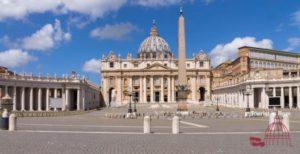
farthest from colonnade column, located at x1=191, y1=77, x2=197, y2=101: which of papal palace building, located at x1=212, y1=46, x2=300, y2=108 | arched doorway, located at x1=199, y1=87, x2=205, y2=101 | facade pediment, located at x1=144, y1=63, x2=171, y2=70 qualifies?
facade pediment, located at x1=144, y1=63, x2=171, y2=70

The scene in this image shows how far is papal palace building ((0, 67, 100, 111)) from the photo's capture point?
80062 mm

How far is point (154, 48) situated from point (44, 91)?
265 feet

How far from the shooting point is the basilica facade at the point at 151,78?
146 meters

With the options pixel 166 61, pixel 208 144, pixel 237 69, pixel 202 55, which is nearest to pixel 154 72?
pixel 166 61

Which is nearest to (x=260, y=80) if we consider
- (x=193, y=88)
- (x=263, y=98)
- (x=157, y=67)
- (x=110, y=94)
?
(x=263, y=98)

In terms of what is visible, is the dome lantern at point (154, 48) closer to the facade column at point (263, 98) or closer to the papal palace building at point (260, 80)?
the papal palace building at point (260, 80)

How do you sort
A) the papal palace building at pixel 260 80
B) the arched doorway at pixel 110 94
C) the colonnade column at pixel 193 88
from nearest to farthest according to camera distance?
the papal palace building at pixel 260 80, the colonnade column at pixel 193 88, the arched doorway at pixel 110 94

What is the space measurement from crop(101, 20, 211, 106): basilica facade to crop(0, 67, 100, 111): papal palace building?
3137cm

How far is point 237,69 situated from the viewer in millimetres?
138125

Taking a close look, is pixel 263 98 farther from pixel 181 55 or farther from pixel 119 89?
pixel 119 89

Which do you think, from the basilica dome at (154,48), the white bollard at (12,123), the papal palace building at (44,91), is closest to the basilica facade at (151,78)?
the basilica dome at (154,48)

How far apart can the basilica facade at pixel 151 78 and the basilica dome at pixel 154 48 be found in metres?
18.6

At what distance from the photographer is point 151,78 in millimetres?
147125

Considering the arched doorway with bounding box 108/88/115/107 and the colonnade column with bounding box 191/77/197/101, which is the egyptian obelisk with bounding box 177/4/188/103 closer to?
the colonnade column with bounding box 191/77/197/101
